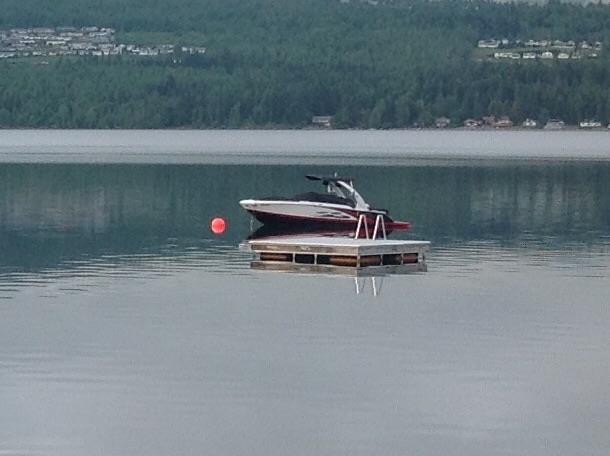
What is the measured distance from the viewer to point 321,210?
45031mm

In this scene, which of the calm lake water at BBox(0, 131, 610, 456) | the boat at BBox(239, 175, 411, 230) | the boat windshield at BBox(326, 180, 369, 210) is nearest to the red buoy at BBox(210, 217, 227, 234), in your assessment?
the calm lake water at BBox(0, 131, 610, 456)

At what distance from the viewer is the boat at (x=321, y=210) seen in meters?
44.7

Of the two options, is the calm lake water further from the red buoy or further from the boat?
the boat

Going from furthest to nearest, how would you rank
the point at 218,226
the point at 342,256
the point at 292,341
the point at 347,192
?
the point at 218,226 → the point at 347,192 → the point at 342,256 → the point at 292,341

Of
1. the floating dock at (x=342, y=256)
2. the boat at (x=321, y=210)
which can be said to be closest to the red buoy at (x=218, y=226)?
the boat at (x=321, y=210)

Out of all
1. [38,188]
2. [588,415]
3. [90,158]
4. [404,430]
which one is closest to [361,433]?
[404,430]

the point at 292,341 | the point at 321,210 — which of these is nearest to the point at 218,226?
the point at 321,210

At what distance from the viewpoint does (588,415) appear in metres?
21.3

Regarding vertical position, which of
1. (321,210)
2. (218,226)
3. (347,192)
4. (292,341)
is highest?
(347,192)

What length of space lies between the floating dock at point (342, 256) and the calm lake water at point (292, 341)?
0.80m

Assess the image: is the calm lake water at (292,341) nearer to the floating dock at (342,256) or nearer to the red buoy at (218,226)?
the red buoy at (218,226)

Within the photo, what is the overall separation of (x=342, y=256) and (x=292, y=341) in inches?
418

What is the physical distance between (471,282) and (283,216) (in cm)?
1178

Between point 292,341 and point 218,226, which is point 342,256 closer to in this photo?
point 218,226
